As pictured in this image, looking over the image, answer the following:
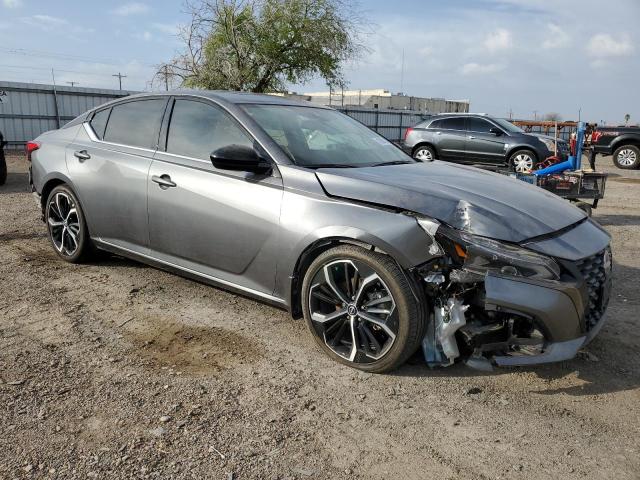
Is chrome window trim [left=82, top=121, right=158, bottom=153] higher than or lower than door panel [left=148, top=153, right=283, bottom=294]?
higher

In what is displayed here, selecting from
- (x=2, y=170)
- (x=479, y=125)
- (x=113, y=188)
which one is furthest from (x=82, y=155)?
(x=479, y=125)

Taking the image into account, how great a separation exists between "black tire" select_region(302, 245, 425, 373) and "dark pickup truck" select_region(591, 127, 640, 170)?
17.5 m

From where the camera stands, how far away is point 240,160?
349cm

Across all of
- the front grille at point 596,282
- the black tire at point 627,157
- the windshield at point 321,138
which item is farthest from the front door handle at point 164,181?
the black tire at point 627,157

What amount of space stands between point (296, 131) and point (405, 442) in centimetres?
225

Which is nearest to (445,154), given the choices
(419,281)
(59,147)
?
(59,147)

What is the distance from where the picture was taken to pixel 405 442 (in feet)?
8.48

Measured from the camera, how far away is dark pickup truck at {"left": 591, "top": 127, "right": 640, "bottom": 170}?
59.4 feet

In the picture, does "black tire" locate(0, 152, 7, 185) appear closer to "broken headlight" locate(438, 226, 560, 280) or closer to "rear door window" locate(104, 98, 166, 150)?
"rear door window" locate(104, 98, 166, 150)

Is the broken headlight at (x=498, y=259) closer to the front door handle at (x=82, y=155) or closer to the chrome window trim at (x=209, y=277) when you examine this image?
the chrome window trim at (x=209, y=277)

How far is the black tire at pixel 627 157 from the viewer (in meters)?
18.2

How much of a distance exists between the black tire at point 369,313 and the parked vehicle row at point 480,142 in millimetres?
11120

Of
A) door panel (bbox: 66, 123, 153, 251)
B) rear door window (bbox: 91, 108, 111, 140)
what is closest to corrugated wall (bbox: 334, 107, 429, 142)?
rear door window (bbox: 91, 108, 111, 140)

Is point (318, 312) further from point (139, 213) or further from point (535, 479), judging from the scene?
point (139, 213)
